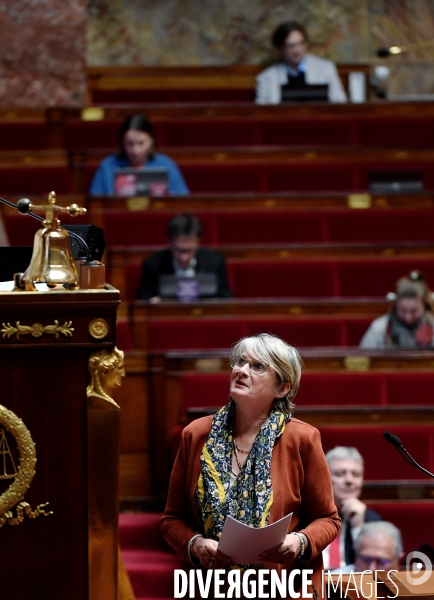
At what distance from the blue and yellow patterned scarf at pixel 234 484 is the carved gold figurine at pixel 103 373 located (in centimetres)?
12

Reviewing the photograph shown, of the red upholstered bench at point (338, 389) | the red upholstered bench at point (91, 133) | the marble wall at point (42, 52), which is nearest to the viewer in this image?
the red upholstered bench at point (338, 389)

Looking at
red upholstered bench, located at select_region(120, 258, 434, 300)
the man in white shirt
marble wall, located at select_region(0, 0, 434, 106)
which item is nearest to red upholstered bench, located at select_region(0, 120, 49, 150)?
marble wall, located at select_region(0, 0, 434, 106)

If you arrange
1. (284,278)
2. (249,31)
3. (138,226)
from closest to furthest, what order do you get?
(284,278), (138,226), (249,31)

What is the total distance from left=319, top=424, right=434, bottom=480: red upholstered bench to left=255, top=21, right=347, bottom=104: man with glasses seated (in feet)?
4.84

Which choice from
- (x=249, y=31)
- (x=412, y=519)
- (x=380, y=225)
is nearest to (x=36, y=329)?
(x=412, y=519)

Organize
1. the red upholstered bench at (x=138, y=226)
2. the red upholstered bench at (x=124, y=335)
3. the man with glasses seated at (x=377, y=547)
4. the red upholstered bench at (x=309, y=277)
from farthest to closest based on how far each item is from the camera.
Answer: the red upholstered bench at (x=138, y=226), the red upholstered bench at (x=309, y=277), the red upholstered bench at (x=124, y=335), the man with glasses seated at (x=377, y=547)

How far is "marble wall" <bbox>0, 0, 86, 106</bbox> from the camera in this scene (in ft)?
9.39

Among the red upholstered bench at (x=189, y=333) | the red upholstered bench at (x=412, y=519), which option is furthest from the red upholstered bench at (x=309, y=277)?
the red upholstered bench at (x=412, y=519)

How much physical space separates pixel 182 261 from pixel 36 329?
132 cm

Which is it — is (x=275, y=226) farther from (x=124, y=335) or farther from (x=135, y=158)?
(x=124, y=335)

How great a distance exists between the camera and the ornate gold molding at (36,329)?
761mm

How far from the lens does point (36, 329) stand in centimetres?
77

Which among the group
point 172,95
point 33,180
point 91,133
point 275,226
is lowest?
point 275,226

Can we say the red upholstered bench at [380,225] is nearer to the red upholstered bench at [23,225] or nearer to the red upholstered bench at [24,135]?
the red upholstered bench at [23,225]
